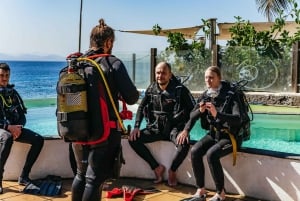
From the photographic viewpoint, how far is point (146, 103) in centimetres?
476

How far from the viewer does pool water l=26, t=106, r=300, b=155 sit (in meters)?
7.39

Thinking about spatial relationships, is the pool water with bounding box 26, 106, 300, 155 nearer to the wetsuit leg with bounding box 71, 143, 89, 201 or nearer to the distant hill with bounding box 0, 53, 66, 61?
the wetsuit leg with bounding box 71, 143, 89, 201

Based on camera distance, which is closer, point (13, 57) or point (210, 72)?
point (210, 72)

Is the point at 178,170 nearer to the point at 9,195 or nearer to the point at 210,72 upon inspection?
the point at 210,72

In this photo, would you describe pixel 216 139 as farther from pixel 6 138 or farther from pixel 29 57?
pixel 29 57

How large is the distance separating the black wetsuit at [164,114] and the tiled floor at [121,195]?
22 centimetres

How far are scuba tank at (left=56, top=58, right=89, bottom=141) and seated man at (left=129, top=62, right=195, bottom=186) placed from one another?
1.79 metres

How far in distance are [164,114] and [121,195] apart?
97 cm

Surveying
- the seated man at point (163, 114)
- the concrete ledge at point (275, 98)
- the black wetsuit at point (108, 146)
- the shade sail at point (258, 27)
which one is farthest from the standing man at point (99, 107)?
the shade sail at point (258, 27)

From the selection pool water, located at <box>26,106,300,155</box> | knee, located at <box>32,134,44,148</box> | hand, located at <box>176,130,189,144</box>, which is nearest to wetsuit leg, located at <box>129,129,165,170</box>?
hand, located at <box>176,130,189,144</box>

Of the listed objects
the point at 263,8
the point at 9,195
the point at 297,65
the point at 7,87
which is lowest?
the point at 9,195

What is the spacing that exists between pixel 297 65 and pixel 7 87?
30.1ft

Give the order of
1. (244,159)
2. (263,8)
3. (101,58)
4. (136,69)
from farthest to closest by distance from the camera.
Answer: (263,8)
(136,69)
(244,159)
(101,58)

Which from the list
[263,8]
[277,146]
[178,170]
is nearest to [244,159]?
[178,170]
